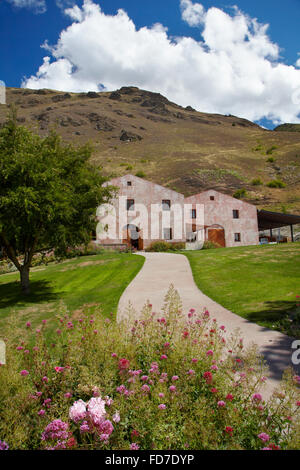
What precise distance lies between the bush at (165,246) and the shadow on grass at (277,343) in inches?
938

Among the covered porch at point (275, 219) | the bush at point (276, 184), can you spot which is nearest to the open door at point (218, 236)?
the covered porch at point (275, 219)

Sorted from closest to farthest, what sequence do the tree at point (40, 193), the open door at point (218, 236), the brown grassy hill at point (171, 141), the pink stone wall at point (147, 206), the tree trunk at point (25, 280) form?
the tree at point (40, 193) → the tree trunk at point (25, 280) → the pink stone wall at point (147, 206) → the open door at point (218, 236) → the brown grassy hill at point (171, 141)

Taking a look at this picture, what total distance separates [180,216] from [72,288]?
2330 centimetres

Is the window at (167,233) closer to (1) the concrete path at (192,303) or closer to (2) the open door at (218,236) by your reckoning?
(2) the open door at (218,236)

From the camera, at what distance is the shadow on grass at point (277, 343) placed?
487 cm

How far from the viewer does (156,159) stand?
8325 centimetres

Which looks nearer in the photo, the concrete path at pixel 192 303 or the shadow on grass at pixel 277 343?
the shadow on grass at pixel 277 343

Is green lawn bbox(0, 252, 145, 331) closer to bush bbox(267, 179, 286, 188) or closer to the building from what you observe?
the building

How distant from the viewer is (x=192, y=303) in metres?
9.79

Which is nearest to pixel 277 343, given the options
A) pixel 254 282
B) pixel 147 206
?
pixel 254 282

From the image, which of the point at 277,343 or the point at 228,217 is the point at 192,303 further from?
the point at 228,217
